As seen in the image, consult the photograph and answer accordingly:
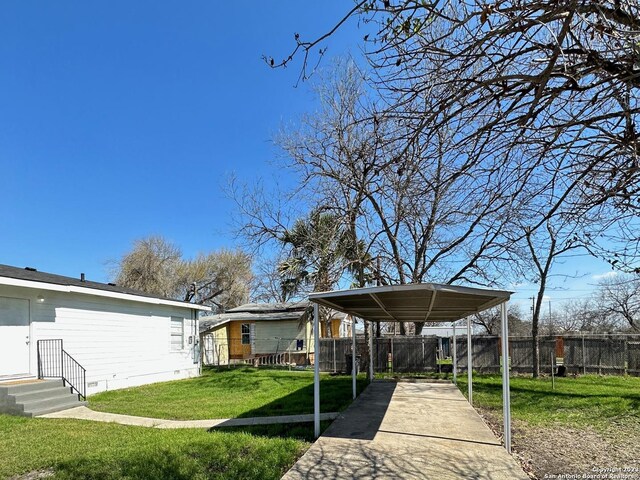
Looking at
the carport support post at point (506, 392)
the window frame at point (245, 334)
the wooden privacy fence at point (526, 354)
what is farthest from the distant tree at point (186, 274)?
the carport support post at point (506, 392)

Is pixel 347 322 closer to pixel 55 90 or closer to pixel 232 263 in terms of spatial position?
pixel 232 263

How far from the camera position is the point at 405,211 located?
42.3 ft

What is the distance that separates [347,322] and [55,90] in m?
26.4

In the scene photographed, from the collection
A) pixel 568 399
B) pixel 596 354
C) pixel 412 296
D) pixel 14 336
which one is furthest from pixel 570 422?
pixel 14 336

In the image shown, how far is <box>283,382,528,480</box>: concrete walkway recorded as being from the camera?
5434 millimetres

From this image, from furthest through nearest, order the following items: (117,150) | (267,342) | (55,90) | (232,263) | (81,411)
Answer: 1. (232,263)
2. (267,342)
3. (117,150)
4. (55,90)
5. (81,411)

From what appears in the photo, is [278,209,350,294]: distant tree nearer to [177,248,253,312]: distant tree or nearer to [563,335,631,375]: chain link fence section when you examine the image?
[563,335,631,375]: chain link fence section

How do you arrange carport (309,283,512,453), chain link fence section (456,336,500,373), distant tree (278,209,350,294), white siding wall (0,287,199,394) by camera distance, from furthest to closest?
chain link fence section (456,336,500,373)
distant tree (278,209,350,294)
white siding wall (0,287,199,394)
carport (309,283,512,453)

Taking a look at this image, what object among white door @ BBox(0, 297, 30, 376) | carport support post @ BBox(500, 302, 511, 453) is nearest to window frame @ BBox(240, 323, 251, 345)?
white door @ BBox(0, 297, 30, 376)

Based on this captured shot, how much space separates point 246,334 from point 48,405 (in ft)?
57.8

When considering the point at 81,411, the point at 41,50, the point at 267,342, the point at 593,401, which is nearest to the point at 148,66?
the point at 41,50

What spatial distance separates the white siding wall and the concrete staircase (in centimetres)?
111

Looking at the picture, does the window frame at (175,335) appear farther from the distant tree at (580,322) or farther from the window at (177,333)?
the distant tree at (580,322)

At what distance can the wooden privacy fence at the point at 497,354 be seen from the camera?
17.0m
